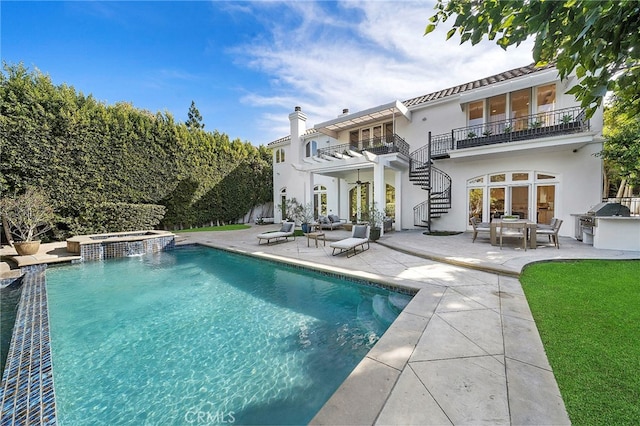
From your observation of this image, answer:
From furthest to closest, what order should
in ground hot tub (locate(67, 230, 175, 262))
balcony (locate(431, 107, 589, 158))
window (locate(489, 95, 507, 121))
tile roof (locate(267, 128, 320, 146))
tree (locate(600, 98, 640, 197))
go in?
1. tile roof (locate(267, 128, 320, 146))
2. window (locate(489, 95, 507, 121))
3. balcony (locate(431, 107, 589, 158))
4. in ground hot tub (locate(67, 230, 175, 262))
5. tree (locate(600, 98, 640, 197))

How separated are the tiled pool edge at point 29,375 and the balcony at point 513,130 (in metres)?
14.0

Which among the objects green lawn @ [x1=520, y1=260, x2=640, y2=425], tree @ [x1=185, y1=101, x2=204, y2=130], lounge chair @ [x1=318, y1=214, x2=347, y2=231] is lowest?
green lawn @ [x1=520, y1=260, x2=640, y2=425]

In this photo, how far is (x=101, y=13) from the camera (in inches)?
293

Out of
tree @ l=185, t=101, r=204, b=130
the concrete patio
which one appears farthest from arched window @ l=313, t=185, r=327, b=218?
tree @ l=185, t=101, r=204, b=130

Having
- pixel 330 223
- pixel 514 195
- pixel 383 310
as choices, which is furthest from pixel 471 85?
pixel 383 310

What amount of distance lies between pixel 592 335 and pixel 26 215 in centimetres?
1589

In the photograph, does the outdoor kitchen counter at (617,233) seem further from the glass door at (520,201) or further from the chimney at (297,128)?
the chimney at (297,128)

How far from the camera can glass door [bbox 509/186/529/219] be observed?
11539mm

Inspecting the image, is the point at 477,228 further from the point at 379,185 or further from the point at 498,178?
the point at 379,185

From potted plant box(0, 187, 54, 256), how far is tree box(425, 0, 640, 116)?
13.6m

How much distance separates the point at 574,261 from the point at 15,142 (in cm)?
2021

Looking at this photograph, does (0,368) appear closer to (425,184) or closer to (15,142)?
(15,142)

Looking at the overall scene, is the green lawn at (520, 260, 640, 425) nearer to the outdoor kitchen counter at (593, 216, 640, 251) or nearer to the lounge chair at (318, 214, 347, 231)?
the outdoor kitchen counter at (593, 216, 640, 251)

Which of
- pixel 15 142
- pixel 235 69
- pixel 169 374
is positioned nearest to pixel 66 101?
pixel 15 142
